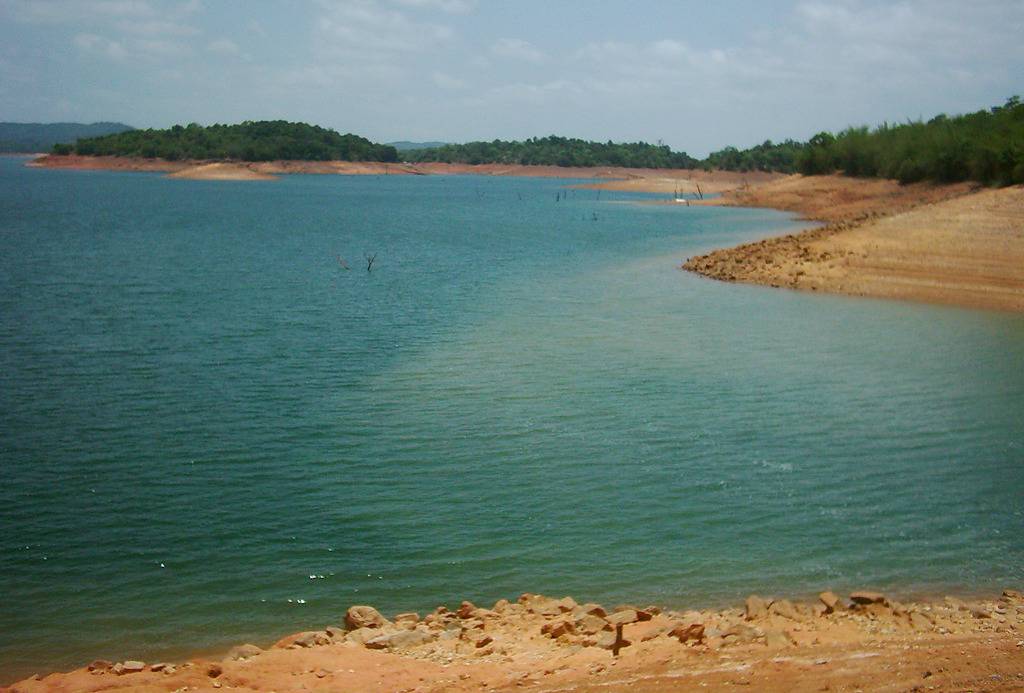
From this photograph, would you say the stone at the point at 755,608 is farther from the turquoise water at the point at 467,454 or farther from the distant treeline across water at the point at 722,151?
the distant treeline across water at the point at 722,151

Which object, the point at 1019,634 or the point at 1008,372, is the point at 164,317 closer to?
the point at 1008,372

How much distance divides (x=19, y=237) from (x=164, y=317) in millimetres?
23088

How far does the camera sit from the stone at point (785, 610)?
877cm

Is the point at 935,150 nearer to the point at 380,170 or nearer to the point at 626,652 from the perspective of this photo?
the point at 626,652

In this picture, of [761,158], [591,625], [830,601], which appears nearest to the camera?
[591,625]

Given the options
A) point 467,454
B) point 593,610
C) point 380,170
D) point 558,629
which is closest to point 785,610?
point 593,610

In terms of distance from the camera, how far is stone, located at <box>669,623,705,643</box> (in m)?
8.06

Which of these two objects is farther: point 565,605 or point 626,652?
point 565,605

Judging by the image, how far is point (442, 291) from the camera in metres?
30.7

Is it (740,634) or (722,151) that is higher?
(722,151)

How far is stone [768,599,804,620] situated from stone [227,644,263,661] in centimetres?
451

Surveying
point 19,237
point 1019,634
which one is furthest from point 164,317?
point 19,237

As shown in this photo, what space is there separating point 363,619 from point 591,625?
2031mm

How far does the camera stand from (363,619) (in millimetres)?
8836
